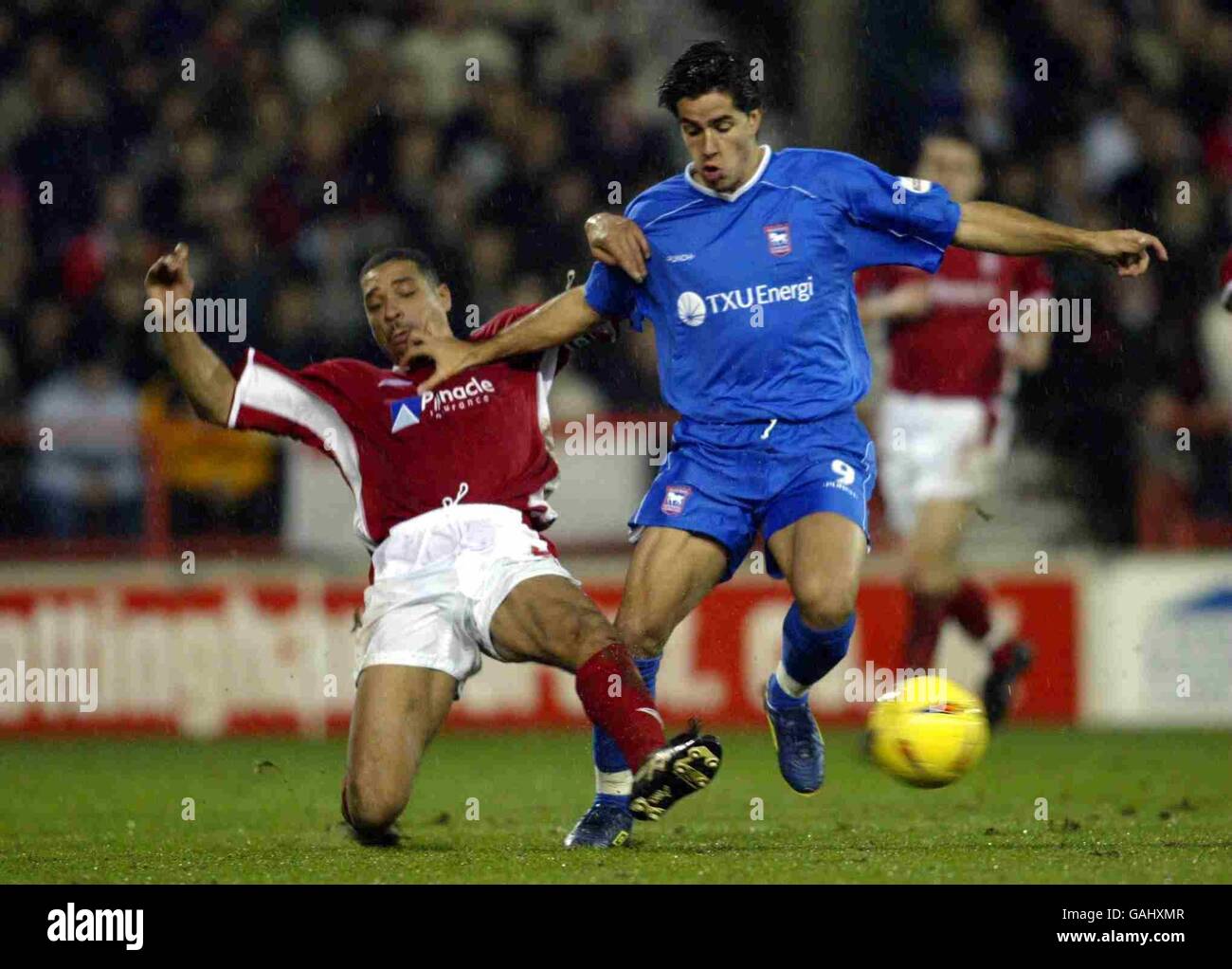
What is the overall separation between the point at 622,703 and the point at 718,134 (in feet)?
5.68

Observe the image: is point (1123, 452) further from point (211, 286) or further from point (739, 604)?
point (211, 286)

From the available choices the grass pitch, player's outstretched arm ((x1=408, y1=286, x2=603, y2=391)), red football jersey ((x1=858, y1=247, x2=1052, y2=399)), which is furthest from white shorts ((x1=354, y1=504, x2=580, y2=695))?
red football jersey ((x1=858, y1=247, x2=1052, y2=399))

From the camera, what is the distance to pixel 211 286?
487 inches

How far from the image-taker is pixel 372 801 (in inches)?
259

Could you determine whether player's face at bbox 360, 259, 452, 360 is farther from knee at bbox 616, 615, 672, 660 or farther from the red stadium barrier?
the red stadium barrier

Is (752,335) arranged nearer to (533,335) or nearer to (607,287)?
(607,287)

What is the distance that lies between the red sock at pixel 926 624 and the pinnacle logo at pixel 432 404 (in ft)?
10.2

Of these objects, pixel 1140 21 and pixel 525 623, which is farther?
pixel 1140 21

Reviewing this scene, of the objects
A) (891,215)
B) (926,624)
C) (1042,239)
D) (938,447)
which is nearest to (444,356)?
(891,215)

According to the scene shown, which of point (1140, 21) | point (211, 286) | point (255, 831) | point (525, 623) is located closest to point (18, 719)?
point (211, 286)

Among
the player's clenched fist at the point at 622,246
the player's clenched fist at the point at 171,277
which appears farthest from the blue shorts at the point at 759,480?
the player's clenched fist at the point at 171,277

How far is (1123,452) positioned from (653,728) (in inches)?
253

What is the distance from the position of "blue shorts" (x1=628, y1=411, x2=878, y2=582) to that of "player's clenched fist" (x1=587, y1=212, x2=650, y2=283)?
0.55 metres

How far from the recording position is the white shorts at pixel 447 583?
6.77 meters
